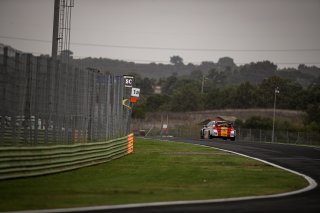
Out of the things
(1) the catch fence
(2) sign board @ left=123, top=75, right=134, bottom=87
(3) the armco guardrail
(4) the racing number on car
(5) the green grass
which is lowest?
(5) the green grass

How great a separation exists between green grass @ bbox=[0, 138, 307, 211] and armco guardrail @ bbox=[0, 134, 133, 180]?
297mm

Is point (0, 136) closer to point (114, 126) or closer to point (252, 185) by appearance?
point (252, 185)

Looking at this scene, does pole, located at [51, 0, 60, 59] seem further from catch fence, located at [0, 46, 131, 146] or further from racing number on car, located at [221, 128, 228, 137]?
racing number on car, located at [221, 128, 228, 137]

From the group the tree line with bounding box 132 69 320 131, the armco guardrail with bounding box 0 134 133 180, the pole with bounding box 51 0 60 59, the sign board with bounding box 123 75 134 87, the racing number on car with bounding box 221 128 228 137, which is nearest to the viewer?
the armco guardrail with bounding box 0 134 133 180

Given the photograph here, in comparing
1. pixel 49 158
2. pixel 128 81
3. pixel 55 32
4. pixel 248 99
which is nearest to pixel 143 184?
pixel 49 158

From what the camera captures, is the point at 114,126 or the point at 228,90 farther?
the point at 228,90

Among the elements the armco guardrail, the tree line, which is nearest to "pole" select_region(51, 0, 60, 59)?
the armco guardrail

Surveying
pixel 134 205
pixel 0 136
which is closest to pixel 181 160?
pixel 0 136

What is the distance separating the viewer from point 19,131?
1717 cm

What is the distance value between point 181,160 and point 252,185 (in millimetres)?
9405

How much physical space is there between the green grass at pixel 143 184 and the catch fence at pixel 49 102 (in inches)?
49.5

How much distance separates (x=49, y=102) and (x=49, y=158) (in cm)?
162

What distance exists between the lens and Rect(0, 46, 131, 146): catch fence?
16.5 meters

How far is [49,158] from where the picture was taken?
60.7ft
